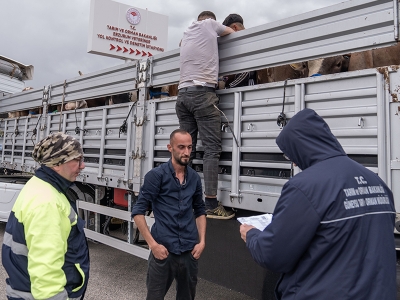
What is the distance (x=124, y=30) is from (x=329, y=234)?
11.2 meters

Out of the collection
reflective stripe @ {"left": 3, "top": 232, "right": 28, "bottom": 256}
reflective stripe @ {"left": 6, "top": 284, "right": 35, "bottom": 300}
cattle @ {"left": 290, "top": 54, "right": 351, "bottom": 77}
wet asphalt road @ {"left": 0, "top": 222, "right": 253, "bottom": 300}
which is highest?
cattle @ {"left": 290, "top": 54, "right": 351, "bottom": 77}

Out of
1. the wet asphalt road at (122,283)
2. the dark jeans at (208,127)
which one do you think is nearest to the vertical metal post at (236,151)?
the dark jeans at (208,127)

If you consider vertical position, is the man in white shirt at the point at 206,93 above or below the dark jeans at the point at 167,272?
above

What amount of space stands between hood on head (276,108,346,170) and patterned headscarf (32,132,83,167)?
3.60 ft

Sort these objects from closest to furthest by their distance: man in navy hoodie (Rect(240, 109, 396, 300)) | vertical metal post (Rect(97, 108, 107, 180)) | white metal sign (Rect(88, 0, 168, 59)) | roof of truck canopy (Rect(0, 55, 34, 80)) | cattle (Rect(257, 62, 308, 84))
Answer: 1. man in navy hoodie (Rect(240, 109, 396, 300))
2. cattle (Rect(257, 62, 308, 84))
3. vertical metal post (Rect(97, 108, 107, 180))
4. roof of truck canopy (Rect(0, 55, 34, 80))
5. white metal sign (Rect(88, 0, 168, 59))

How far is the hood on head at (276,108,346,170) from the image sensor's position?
5.08ft

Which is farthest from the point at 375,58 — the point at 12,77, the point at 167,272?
the point at 12,77

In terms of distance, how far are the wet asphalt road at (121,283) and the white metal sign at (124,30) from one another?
741 centimetres

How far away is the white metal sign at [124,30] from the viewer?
422 inches

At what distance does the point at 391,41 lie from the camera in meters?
2.19

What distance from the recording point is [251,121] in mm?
2875

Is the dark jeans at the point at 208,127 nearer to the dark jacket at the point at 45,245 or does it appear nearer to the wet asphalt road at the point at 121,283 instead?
the dark jacket at the point at 45,245

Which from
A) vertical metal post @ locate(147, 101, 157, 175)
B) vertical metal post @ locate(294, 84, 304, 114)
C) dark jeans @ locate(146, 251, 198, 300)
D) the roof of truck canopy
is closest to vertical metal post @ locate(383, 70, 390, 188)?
vertical metal post @ locate(294, 84, 304, 114)

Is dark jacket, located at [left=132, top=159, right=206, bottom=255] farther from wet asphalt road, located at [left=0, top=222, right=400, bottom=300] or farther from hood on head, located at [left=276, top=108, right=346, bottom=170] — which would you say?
wet asphalt road, located at [left=0, top=222, right=400, bottom=300]
